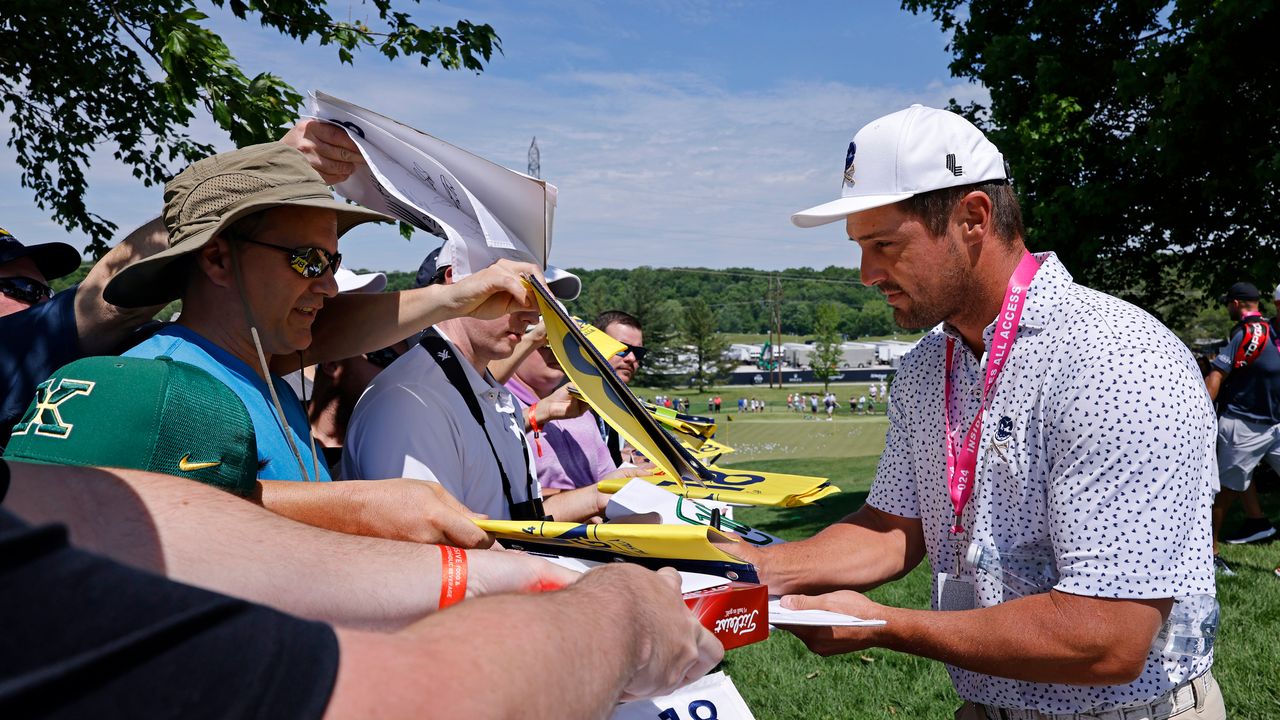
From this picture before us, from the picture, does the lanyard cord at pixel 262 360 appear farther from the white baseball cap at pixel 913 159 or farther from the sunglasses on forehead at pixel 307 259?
the white baseball cap at pixel 913 159

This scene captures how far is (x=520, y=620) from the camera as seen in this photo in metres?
1.02

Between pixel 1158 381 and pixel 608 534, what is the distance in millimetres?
1467

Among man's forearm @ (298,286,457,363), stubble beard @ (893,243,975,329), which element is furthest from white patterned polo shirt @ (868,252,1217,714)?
man's forearm @ (298,286,457,363)

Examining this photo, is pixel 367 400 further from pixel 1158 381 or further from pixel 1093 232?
pixel 1093 232

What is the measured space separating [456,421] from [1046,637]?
198 centimetres

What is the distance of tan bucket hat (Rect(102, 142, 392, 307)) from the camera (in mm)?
2398

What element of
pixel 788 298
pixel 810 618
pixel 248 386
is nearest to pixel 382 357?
pixel 248 386

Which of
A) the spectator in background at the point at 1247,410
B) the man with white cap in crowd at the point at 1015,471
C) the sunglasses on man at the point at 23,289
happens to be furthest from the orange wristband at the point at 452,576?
the spectator in background at the point at 1247,410

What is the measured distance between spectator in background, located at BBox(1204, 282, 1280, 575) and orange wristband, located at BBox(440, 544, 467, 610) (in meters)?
9.56

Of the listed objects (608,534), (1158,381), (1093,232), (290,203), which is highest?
(1093,232)

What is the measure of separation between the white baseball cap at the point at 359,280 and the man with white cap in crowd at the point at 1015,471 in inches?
118

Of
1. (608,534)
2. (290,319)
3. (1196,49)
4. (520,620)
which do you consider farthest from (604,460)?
(1196,49)

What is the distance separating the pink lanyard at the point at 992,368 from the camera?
249cm

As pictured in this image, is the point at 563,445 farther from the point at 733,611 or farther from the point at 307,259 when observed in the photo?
the point at 733,611
